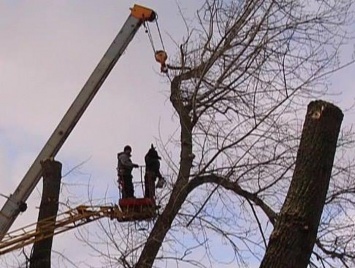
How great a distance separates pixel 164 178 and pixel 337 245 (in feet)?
7.22

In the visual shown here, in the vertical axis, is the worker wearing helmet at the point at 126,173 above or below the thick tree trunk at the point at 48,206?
above

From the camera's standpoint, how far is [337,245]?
8.18 metres

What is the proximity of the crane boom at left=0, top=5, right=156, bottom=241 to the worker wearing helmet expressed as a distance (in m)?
1.19

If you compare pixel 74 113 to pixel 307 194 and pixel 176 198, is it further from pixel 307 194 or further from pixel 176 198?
pixel 307 194

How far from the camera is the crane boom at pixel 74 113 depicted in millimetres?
9953

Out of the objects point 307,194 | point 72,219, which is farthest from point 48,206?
point 307,194

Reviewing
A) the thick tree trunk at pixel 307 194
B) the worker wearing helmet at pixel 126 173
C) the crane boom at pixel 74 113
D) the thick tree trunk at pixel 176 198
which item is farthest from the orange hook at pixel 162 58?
the thick tree trunk at pixel 307 194

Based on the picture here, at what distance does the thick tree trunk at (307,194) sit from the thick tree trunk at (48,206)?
4090 millimetres

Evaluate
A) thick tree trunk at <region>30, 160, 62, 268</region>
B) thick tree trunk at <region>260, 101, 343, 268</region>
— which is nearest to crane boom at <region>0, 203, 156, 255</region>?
thick tree trunk at <region>30, 160, 62, 268</region>

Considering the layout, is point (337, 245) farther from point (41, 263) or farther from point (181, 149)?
point (41, 263)

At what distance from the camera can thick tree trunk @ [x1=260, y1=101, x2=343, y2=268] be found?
455cm

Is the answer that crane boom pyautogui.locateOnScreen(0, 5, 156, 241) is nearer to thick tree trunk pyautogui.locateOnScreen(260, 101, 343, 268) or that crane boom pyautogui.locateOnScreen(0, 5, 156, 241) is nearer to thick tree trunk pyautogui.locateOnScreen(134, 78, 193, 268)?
thick tree trunk pyautogui.locateOnScreen(134, 78, 193, 268)

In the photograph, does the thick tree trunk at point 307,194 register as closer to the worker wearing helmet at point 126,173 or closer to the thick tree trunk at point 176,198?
the thick tree trunk at point 176,198

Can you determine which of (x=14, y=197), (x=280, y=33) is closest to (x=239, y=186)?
(x=280, y=33)
